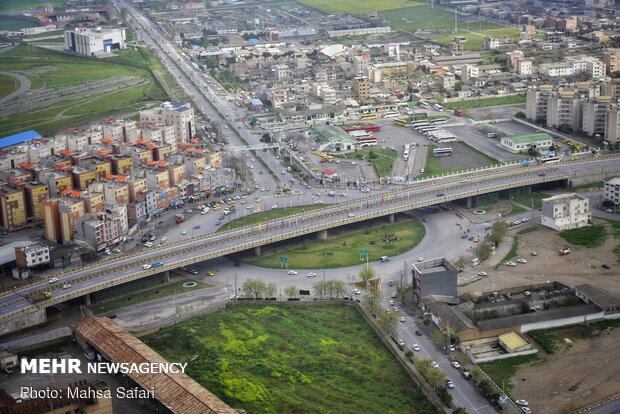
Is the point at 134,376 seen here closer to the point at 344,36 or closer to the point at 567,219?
the point at 567,219

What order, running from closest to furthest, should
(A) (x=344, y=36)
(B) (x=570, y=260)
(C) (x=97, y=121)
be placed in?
(B) (x=570, y=260) → (C) (x=97, y=121) → (A) (x=344, y=36)

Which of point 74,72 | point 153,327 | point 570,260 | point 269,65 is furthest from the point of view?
point 269,65

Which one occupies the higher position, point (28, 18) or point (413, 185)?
point (28, 18)

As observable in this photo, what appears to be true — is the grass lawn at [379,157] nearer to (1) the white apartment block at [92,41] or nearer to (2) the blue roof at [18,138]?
(2) the blue roof at [18,138]

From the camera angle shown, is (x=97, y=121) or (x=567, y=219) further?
(x=97, y=121)

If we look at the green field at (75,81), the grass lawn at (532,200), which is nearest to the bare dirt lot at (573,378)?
the grass lawn at (532,200)

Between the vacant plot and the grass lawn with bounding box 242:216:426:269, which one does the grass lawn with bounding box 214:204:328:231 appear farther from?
the vacant plot

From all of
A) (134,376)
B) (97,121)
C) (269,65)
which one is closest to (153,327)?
(134,376)

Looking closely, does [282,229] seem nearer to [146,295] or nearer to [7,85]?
[146,295]
